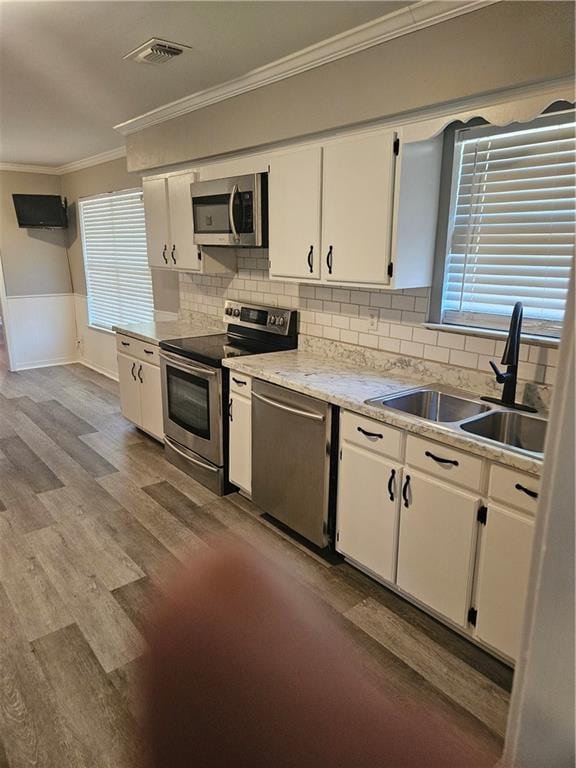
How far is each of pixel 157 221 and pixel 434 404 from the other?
9.24 ft

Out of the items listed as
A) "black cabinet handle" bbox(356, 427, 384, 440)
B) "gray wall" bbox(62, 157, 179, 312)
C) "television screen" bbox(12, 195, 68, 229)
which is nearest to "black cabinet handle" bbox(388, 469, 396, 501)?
"black cabinet handle" bbox(356, 427, 384, 440)

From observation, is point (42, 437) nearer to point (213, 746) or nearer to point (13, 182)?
point (13, 182)

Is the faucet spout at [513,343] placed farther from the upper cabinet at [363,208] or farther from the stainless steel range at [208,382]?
the stainless steel range at [208,382]

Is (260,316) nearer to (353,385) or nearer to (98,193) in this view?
(353,385)

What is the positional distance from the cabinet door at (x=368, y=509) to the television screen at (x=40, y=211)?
5764 millimetres

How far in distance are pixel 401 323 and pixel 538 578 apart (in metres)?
2.48

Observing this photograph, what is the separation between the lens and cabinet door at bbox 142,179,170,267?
4.08 meters

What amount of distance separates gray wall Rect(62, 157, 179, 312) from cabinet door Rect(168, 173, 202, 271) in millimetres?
803

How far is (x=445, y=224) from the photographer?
2.61 m

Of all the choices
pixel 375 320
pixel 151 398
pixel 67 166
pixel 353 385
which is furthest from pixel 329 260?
pixel 67 166

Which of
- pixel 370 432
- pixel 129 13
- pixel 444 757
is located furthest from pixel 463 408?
pixel 129 13

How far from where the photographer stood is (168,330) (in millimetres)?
4273

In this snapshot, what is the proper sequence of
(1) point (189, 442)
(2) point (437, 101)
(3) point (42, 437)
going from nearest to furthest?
(2) point (437, 101) → (1) point (189, 442) → (3) point (42, 437)

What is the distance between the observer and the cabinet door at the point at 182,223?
150 inches
